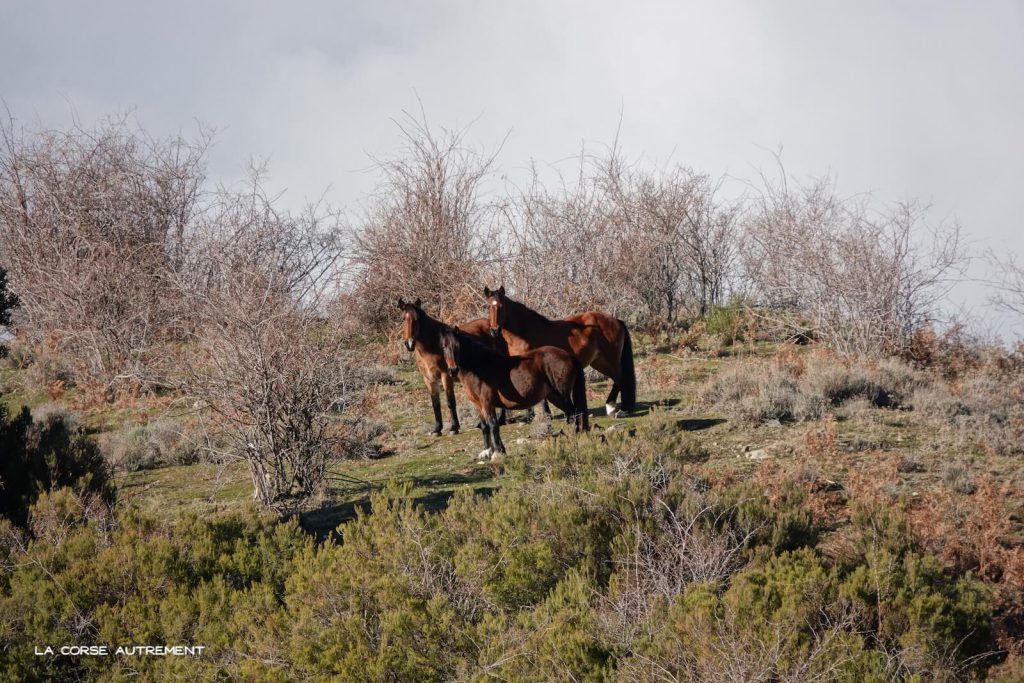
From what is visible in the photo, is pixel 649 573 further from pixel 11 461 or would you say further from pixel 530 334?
pixel 11 461

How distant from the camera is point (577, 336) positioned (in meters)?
12.8

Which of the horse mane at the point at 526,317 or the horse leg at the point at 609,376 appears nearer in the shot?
the horse mane at the point at 526,317

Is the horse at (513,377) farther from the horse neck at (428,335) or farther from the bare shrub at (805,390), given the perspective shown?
the bare shrub at (805,390)

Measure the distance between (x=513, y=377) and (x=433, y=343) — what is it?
2580mm

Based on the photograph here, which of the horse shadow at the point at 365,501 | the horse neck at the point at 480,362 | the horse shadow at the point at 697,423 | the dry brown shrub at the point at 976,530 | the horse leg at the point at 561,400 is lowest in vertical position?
the dry brown shrub at the point at 976,530

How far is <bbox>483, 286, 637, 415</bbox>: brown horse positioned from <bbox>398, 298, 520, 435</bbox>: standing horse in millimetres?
364

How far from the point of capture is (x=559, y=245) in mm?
18766

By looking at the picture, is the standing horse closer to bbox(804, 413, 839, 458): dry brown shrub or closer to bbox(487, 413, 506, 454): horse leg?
bbox(487, 413, 506, 454): horse leg

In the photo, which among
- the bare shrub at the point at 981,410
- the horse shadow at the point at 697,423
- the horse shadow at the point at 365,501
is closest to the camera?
the horse shadow at the point at 365,501

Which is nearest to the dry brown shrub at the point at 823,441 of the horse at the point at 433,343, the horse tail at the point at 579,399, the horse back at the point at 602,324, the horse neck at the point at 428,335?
the horse tail at the point at 579,399

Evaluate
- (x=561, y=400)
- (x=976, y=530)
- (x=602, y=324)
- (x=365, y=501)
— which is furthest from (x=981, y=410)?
(x=365, y=501)

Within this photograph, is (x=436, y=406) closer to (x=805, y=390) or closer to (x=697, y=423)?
(x=697, y=423)

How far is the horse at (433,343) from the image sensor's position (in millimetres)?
→ 12414

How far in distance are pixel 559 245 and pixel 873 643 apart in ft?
44.4
